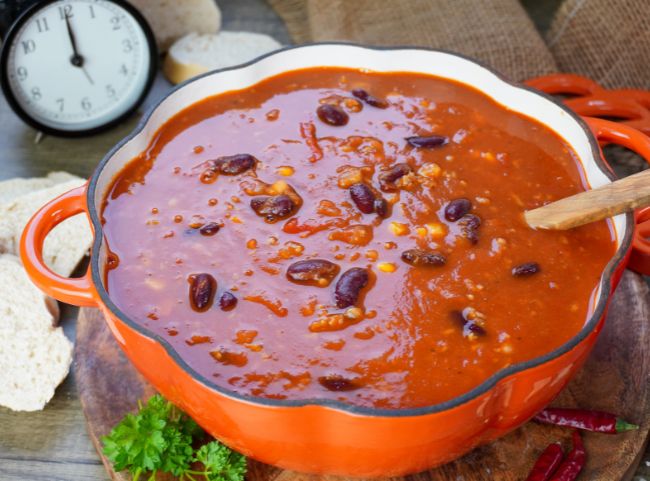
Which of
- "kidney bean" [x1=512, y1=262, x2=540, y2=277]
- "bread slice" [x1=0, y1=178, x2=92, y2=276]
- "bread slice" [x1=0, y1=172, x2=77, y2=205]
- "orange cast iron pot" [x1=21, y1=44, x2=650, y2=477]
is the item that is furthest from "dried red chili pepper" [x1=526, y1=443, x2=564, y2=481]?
"bread slice" [x1=0, y1=172, x2=77, y2=205]

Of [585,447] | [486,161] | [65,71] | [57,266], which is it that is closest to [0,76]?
[65,71]

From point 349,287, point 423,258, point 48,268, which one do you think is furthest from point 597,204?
point 48,268

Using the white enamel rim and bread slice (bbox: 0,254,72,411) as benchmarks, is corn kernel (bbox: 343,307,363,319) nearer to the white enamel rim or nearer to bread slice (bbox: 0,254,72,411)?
the white enamel rim

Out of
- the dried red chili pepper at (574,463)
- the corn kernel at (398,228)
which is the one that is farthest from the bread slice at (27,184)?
the dried red chili pepper at (574,463)

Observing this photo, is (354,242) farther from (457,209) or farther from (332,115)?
(332,115)

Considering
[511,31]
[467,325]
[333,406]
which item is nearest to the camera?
[333,406]

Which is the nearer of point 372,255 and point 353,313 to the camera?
point 353,313

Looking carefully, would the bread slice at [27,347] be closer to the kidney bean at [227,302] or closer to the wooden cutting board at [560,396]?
the wooden cutting board at [560,396]
